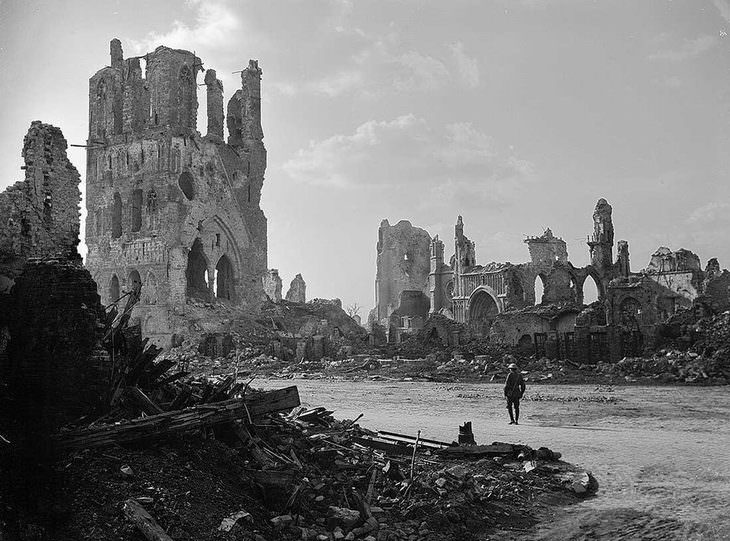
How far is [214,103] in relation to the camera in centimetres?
4462

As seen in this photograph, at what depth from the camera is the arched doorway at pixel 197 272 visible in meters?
43.1

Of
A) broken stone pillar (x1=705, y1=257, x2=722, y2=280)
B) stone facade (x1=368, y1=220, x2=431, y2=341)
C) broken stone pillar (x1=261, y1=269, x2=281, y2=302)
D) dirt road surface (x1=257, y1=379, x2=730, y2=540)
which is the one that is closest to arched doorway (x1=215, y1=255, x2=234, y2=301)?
broken stone pillar (x1=261, y1=269, x2=281, y2=302)

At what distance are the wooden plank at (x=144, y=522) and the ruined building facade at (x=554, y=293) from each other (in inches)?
926

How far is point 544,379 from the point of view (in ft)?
76.8

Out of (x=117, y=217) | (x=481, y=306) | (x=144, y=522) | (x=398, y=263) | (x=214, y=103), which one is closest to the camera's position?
(x=144, y=522)

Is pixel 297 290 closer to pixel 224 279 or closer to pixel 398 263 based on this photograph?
pixel 398 263

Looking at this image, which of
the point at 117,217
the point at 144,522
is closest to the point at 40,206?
the point at 144,522

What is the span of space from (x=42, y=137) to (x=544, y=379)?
57.3 ft

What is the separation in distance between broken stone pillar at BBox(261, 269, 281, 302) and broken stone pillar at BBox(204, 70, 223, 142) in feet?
Result: 52.4

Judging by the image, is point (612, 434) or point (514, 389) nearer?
point (612, 434)

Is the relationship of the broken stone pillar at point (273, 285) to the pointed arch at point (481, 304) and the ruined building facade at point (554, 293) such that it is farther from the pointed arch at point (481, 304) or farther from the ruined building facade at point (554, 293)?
the pointed arch at point (481, 304)

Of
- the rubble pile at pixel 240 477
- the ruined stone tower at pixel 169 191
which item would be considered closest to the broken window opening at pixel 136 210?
the ruined stone tower at pixel 169 191

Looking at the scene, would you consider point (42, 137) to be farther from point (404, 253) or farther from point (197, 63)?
point (404, 253)

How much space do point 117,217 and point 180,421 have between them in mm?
37158
